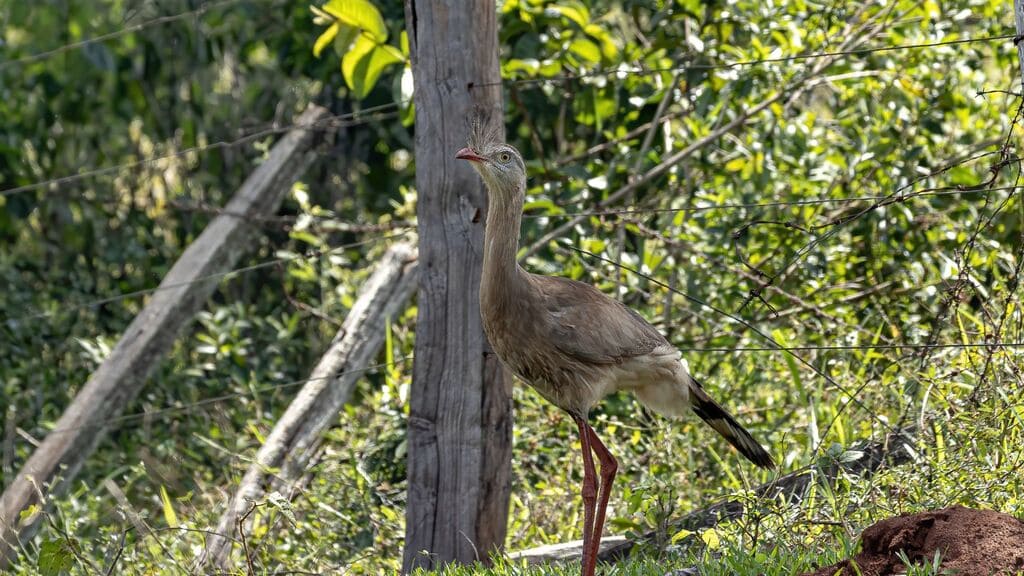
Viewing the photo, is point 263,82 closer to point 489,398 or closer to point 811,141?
point 811,141

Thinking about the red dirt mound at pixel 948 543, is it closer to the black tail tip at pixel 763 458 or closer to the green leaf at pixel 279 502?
the black tail tip at pixel 763 458

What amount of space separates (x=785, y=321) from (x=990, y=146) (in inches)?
59.8

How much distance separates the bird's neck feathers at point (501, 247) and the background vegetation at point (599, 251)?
21.3 inches

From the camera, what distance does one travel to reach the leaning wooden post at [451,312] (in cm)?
413

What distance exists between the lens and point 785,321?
590 cm

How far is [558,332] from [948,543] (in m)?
1.41

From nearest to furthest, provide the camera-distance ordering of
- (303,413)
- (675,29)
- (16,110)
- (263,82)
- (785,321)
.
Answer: (303,413)
(785,321)
(675,29)
(16,110)
(263,82)

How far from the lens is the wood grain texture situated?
5145 millimetres

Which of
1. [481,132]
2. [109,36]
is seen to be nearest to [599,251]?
[481,132]

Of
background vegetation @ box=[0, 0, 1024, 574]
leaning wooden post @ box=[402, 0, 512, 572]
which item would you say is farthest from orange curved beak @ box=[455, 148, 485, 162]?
background vegetation @ box=[0, 0, 1024, 574]

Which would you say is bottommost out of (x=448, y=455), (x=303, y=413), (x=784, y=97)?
(x=303, y=413)

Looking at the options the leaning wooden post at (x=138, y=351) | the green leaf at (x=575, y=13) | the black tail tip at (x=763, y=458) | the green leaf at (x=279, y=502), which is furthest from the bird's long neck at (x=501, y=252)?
the leaning wooden post at (x=138, y=351)

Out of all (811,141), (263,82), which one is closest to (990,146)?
(811,141)

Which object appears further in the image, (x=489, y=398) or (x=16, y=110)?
(x=16, y=110)
